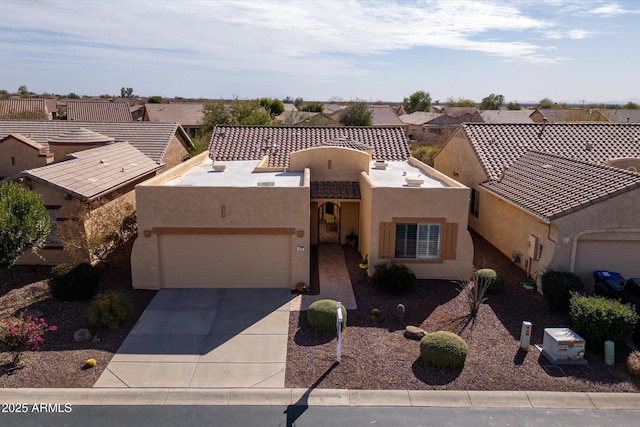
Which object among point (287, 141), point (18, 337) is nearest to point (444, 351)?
point (18, 337)

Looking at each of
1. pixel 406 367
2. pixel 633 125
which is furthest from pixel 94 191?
pixel 633 125

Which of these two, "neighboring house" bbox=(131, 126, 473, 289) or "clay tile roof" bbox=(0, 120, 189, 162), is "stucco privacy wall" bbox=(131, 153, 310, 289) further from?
"clay tile roof" bbox=(0, 120, 189, 162)

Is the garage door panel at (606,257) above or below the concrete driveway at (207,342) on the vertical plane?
above

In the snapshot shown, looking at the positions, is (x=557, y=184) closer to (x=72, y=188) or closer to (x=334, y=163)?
(x=334, y=163)

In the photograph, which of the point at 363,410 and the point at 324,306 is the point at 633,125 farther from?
the point at 363,410

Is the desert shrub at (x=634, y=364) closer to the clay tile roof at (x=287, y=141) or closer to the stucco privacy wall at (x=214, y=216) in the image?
the stucco privacy wall at (x=214, y=216)

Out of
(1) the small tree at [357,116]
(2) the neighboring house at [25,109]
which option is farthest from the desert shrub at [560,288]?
(2) the neighboring house at [25,109]
